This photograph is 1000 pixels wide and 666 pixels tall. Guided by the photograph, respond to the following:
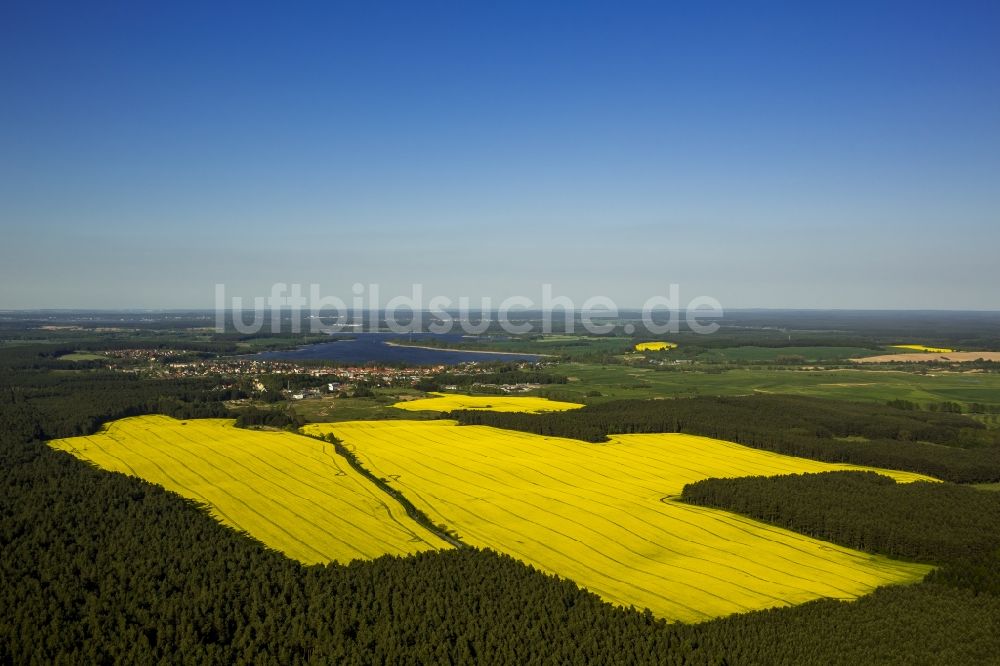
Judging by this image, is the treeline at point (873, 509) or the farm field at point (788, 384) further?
the farm field at point (788, 384)

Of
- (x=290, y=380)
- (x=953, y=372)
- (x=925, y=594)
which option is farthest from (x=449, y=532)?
(x=953, y=372)

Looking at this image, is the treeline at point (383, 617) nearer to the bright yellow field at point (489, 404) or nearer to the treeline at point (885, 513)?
the treeline at point (885, 513)

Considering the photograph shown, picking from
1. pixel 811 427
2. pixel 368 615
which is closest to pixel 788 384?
pixel 811 427

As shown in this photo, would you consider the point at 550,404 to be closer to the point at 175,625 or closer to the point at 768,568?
the point at 768,568

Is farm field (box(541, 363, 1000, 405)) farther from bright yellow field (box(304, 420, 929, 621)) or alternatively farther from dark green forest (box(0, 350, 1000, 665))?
dark green forest (box(0, 350, 1000, 665))

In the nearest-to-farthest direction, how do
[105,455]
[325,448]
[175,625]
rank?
[175,625]
[105,455]
[325,448]

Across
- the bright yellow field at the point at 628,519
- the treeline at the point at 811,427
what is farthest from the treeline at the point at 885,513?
the treeline at the point at 811,427

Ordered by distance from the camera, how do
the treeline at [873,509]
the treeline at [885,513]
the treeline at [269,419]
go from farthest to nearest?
the treeline at [269,419] < the treeline at [873,509] < the treeline at [885,513]
